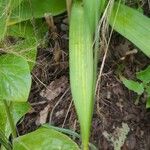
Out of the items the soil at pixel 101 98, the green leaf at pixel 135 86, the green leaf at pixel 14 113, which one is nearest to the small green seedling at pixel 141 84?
the green leaf at pixel 135 86

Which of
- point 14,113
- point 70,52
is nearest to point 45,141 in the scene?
point 14,113

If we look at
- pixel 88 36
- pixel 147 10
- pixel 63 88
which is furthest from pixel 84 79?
pixel 147 10

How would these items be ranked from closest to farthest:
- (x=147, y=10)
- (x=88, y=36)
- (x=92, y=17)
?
(x=92, y=17)
(x=88, y=36)
(x=147, y=10)

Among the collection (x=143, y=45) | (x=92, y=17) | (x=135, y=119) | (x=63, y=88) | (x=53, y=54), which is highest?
(x=92, y=17)

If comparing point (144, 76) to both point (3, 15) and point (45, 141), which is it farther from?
point (3, 15)

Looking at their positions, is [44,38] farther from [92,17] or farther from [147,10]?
[147,10]

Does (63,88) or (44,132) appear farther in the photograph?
(63,88)

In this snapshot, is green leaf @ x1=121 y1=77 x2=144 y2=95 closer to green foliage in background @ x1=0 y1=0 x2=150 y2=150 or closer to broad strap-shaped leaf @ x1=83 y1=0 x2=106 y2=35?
green foliage in background @ x1=0 y1=0 x2=150 y2=150
